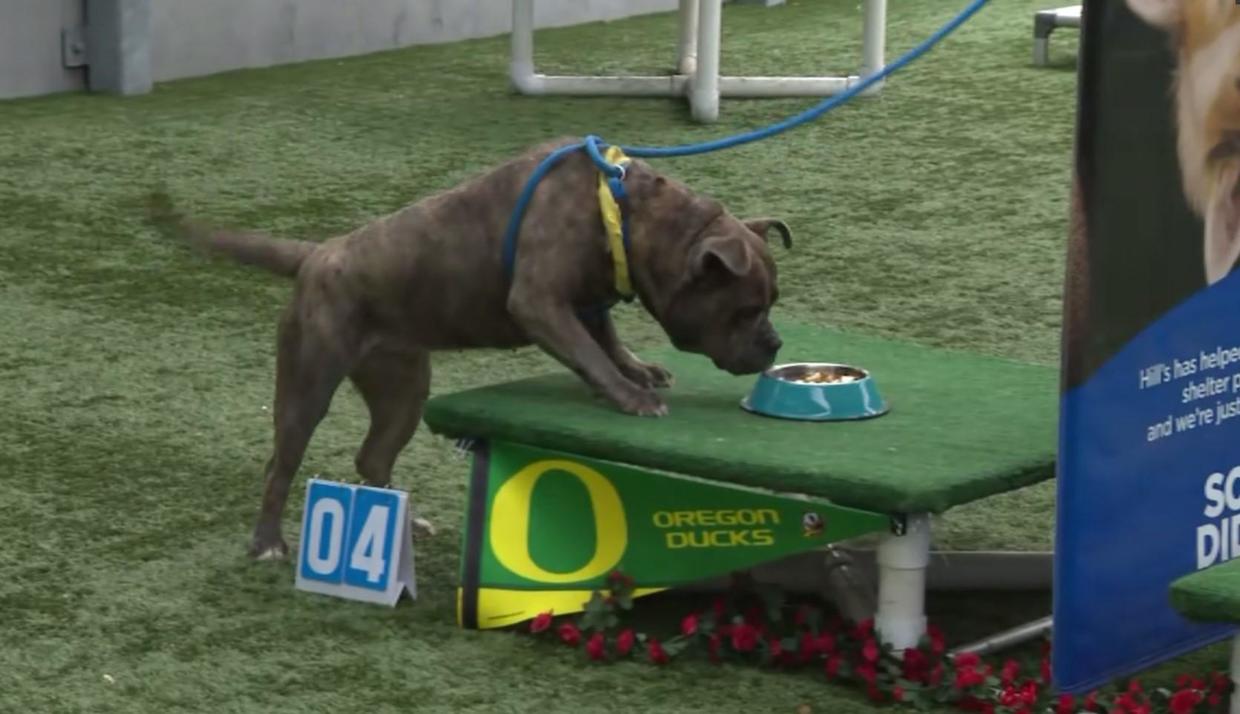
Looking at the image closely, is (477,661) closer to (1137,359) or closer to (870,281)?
(1137,359)

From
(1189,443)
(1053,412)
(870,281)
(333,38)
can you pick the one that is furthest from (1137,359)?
(333,38)

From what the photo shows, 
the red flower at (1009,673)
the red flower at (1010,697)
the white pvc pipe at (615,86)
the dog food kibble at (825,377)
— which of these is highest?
the white pvc pipe at (615,86)

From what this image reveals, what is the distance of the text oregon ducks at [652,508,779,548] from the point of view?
3.27 m

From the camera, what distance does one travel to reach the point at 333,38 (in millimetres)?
9516

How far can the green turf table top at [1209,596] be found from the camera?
2.74 meters

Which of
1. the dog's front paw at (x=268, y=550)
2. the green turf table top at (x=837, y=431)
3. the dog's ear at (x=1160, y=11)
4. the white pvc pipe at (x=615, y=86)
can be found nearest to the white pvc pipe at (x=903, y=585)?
the green turf table top at (x=837, y=431)

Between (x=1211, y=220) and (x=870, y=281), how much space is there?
2.78m

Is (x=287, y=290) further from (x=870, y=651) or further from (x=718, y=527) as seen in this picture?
(x=870, y=651)

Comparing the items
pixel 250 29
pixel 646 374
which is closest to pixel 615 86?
pixel 250 29

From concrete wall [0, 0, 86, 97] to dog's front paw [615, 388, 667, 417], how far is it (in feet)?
17.4

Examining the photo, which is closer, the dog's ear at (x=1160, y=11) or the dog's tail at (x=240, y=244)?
the dog's ear at (x=1160, y=11)

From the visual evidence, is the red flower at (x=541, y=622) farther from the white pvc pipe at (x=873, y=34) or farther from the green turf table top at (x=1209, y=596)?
the white pvc pipe at (x=873, y=34)

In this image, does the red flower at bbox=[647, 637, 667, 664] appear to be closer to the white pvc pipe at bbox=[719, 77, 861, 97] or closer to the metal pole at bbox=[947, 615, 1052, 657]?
the metal pole at bbox=[947, 615, 1052, 657]

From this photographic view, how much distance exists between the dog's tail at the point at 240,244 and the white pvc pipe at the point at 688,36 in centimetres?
484
